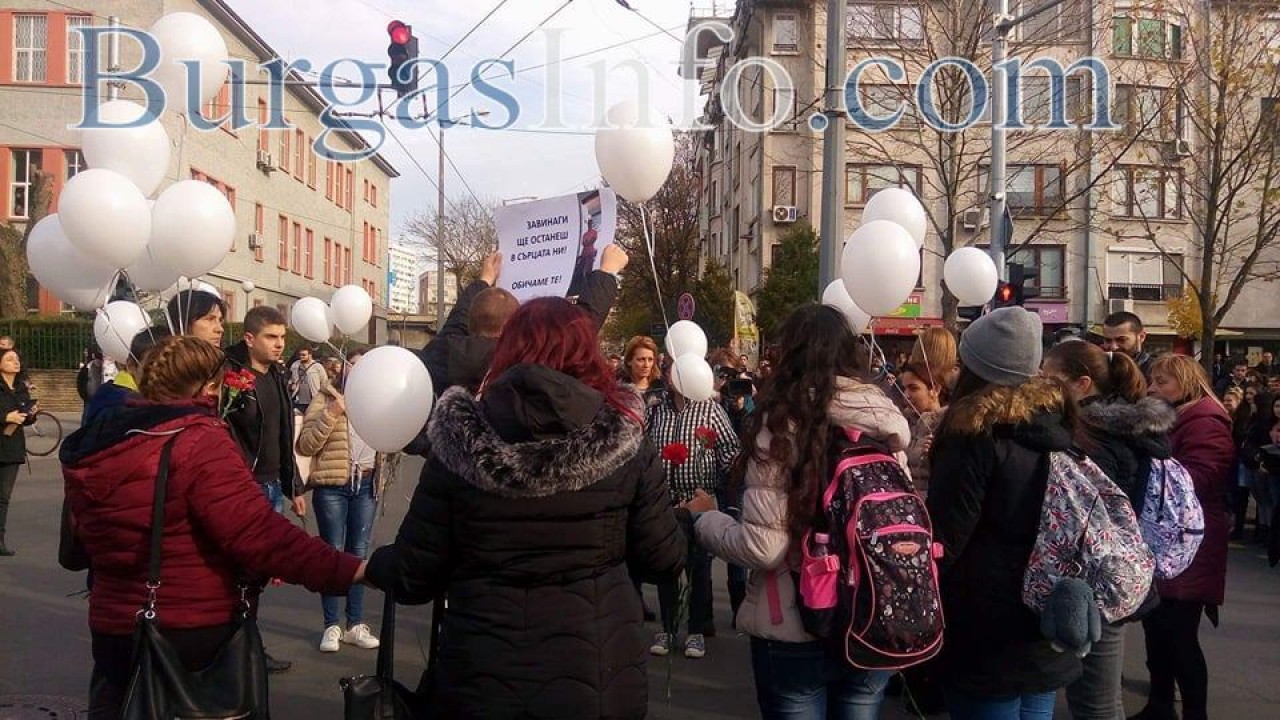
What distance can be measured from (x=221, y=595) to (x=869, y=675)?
1.94 meters

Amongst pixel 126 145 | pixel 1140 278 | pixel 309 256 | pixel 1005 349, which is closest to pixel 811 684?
pixel 1005 349

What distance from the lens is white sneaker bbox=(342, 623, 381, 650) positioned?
620 cm

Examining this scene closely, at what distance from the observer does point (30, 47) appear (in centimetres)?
2798

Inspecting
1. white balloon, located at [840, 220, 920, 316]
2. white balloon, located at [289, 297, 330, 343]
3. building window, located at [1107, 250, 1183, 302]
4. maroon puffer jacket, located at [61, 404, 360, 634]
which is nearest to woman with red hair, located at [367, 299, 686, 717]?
maroon puffer jacket, located at [61, 404, 360, 634]

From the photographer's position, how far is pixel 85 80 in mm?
25703

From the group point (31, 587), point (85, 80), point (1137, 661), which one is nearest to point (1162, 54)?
point (1137, 661)

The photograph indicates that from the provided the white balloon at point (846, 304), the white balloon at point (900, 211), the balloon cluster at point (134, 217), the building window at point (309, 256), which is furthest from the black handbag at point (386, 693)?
the building window at point (309, 256)

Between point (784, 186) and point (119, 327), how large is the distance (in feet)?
103

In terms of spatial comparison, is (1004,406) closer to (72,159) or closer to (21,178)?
(72,159)

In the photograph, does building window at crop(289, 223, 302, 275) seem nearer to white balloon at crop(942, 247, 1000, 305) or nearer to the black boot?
white balloon at crop(942, 247, 1000, 305)

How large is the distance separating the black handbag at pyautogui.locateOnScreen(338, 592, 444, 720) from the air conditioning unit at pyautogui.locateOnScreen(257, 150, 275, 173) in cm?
3424

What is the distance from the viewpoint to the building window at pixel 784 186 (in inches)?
1378

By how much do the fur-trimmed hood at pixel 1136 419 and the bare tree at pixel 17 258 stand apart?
86.6 ft

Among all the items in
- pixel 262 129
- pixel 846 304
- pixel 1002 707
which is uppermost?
pixel 262 129
